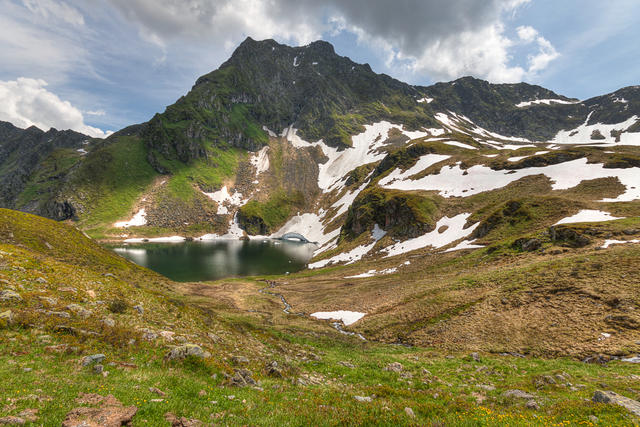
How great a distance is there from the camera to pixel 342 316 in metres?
36.5

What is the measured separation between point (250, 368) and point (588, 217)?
5739 cm

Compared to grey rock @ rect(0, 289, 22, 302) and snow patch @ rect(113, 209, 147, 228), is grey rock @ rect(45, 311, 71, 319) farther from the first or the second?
snow patch @ rect(113, 209, 147, 228)

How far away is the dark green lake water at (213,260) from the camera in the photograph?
3418 inches

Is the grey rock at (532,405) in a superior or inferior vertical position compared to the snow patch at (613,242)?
inferior

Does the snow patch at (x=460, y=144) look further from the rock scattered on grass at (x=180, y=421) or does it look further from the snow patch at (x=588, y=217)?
the rock scattered on grass at (x=180, y=421)

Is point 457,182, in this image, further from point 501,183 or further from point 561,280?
point 561,280

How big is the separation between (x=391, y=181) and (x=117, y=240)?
15327cm

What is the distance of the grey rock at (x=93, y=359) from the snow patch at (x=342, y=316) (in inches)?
1091

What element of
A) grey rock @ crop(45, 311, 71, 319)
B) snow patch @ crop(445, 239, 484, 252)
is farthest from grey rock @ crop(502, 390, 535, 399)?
snow patch @ crop(445, 239, 484, 252)

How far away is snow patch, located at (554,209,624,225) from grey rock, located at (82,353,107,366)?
2374 inches

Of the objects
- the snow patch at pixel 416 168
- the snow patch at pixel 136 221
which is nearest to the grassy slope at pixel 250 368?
the snow patch at pixel 416 168

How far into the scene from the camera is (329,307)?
40625mm

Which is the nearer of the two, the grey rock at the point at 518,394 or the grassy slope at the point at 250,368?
the grassy slope at the point at 250,368

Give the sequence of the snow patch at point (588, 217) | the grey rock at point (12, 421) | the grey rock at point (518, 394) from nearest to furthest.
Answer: the grey rock at point (12, 421)
the grey rock at point (518, 394)
the snow patch at point (588, 217)
